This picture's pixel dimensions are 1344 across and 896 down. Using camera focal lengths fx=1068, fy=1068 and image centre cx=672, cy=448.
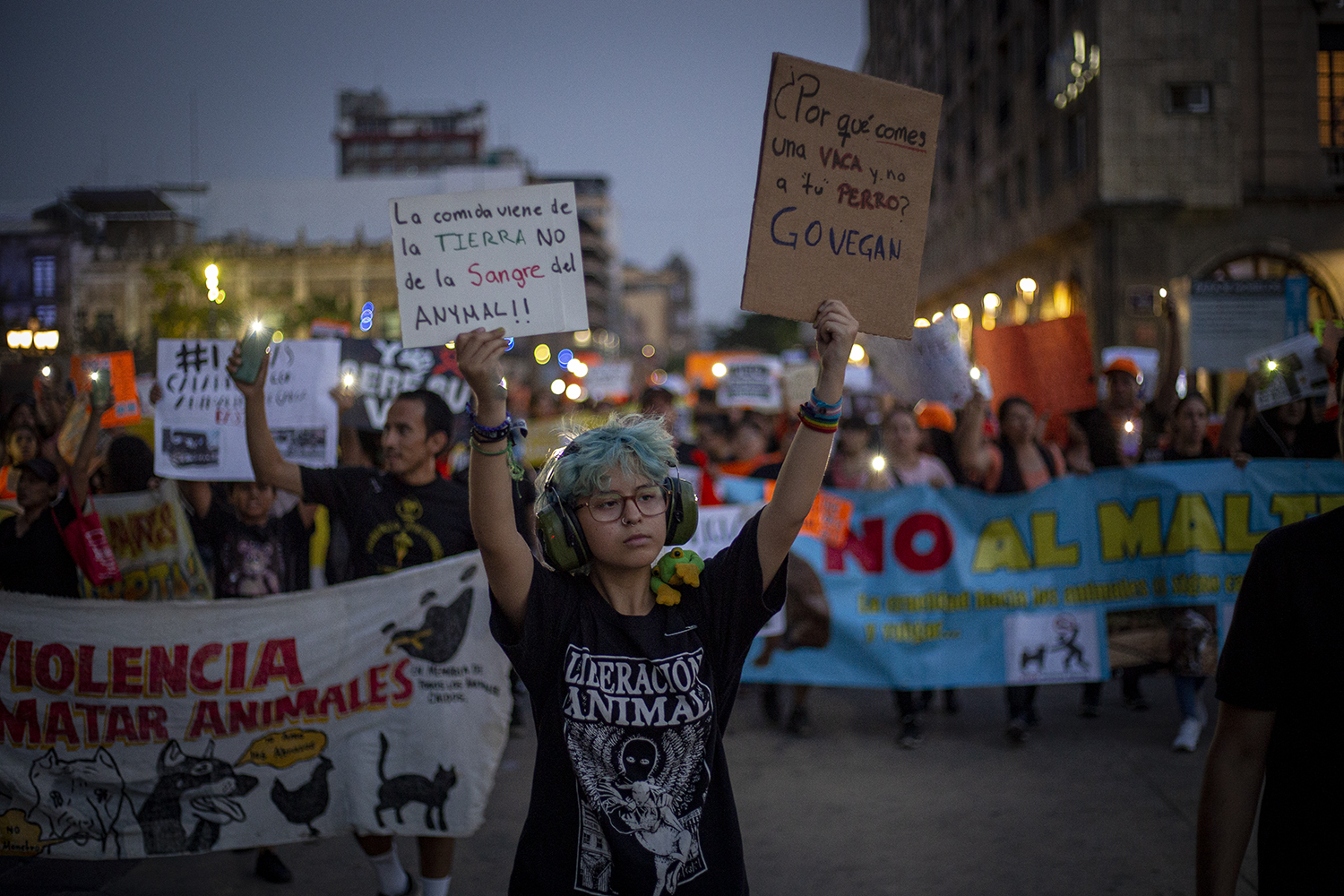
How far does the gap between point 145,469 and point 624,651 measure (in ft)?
16.9

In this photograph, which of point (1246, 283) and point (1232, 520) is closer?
point (1232, 520)

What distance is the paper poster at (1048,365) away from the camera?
6.91m

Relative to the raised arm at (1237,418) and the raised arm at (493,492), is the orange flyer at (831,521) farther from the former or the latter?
the raised arm at (493,492)

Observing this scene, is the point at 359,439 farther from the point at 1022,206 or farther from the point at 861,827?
the point at 1022,206

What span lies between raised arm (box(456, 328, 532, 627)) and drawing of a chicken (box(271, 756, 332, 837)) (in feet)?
6.96

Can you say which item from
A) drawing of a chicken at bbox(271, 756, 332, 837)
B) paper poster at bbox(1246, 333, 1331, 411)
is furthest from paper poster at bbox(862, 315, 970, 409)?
drawing of a chicken at bbox(271, 756, 332, 837)

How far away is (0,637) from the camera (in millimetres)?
3912

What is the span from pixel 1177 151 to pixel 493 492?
22695 millimetres

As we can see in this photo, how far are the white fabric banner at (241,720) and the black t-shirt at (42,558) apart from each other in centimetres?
69

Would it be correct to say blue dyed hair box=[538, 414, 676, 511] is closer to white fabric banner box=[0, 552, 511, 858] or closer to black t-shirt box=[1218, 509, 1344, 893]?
black t-shirt box=[1218, 509, 1344, 893]

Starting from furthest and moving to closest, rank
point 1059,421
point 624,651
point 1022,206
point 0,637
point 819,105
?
1. point 1022,206
2. point 1059,421
3. point 0,637
4. point 819,105
5. point 624,651

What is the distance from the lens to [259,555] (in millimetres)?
4895

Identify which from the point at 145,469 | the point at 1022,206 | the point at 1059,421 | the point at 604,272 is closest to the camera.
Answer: the point at 145,469

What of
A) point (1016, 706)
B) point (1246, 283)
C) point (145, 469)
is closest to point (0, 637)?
point (145, 469)
